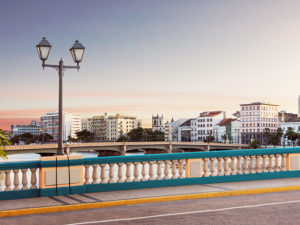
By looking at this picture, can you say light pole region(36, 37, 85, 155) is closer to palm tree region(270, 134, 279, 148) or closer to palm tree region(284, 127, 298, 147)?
palm tree region(284, 127, 298, 147)

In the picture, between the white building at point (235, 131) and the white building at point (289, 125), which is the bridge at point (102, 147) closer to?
the white building at point (289, 125)

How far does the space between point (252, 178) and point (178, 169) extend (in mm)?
2449

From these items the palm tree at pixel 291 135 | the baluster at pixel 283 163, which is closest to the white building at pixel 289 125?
the palm tree at pixel 291 135

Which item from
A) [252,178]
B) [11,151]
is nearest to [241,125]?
[11,151]

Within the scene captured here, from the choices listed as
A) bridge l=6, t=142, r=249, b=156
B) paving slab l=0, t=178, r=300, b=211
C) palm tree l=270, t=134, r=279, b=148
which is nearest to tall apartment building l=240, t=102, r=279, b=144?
palm tree l=270, t=134, r=279, b=148

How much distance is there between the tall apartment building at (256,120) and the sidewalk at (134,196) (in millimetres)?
181819

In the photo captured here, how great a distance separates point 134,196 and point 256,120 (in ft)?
610

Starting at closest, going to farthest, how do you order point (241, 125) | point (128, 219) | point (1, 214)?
point (128, 219)
point (1, 214)
point (241, 125)

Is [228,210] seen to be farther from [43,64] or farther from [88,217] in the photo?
[43,64]

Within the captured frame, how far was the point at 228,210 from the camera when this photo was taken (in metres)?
9.68

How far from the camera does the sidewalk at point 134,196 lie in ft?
33.3

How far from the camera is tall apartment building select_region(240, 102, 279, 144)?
627 feet

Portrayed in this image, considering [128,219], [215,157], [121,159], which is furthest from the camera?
[215,157]

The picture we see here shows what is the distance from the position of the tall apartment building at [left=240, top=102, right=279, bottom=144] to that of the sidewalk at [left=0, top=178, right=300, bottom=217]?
181819 mm
